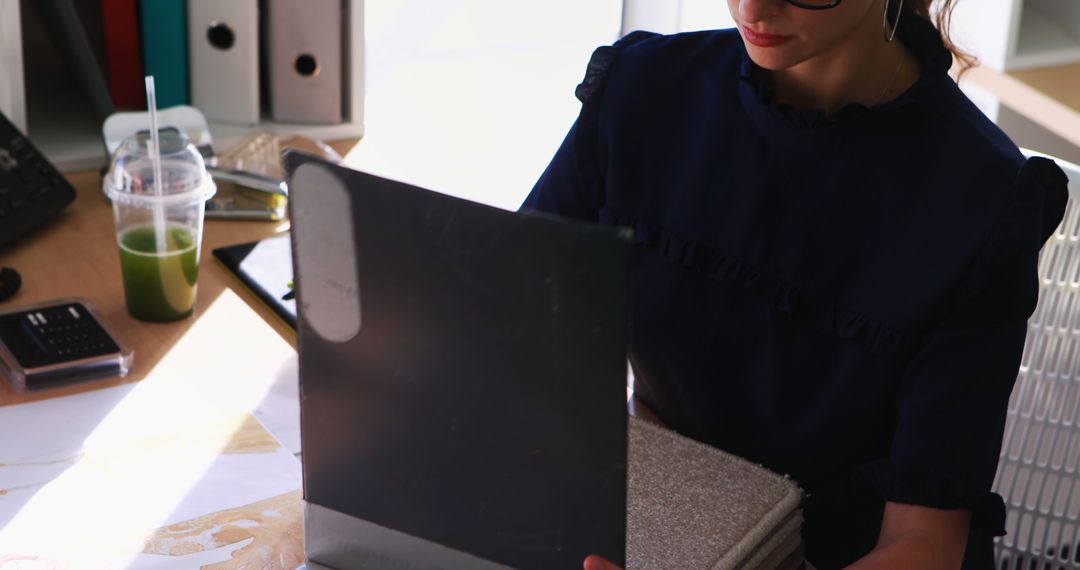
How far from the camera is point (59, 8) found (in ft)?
4.77

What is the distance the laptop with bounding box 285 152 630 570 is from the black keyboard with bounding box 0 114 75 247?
2.26ft

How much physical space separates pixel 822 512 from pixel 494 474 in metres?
0.49

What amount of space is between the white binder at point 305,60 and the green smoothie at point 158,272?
0.49 meters

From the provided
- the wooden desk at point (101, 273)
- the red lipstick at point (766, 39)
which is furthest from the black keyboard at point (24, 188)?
the red lipstick at point (766, 39)

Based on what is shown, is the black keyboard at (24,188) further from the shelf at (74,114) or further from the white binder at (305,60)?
the white binder at (305,60)

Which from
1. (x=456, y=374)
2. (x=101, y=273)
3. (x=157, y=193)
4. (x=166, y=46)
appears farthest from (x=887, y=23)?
(x=166, y=46)

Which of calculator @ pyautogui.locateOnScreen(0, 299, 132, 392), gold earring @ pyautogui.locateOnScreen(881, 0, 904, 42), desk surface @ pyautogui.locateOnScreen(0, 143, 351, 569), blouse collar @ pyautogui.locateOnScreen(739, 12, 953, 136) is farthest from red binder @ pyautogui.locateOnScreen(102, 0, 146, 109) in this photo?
gold earring @ pyautogui.locateOnScreen(881, 0, 904, 42)

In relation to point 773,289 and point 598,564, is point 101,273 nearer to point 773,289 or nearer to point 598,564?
point 773,289

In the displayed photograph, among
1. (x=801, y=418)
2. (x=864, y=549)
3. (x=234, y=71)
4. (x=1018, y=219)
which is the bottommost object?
(x=864, y=549)

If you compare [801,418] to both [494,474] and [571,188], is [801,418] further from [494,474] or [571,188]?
[494,474]

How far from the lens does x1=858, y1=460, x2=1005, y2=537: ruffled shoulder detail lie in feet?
3.08

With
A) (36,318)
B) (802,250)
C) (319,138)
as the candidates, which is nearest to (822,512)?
(802,250)

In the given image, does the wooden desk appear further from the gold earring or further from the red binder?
the gold earring

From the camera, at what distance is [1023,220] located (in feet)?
3.21
